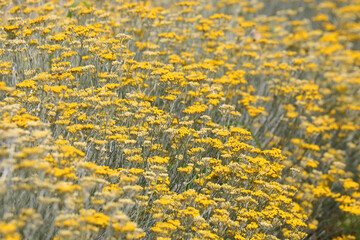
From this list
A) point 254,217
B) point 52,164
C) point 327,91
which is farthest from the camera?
point 327,91

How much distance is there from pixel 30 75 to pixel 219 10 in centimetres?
687

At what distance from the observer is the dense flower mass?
3.08 m

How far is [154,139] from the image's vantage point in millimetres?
4367

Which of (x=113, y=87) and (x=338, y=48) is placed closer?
(x=113, y=87)

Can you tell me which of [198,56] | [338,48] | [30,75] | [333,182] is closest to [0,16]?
[30,75]

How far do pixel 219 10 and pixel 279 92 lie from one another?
14.2ft

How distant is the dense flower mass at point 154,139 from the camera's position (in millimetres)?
3076

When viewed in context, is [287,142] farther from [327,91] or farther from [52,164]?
[52,164]

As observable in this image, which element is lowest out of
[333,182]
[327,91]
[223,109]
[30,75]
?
[333,182]

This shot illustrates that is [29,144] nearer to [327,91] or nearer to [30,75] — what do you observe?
[30,75]

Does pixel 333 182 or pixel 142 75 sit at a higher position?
pixel 142 75

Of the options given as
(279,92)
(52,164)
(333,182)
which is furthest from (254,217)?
(279,92)

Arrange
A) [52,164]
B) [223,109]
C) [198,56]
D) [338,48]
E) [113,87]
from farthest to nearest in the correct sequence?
[338,48] < [198,56] < [223,109] < [113,87] < [52,164]

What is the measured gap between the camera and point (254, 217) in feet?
12.6
